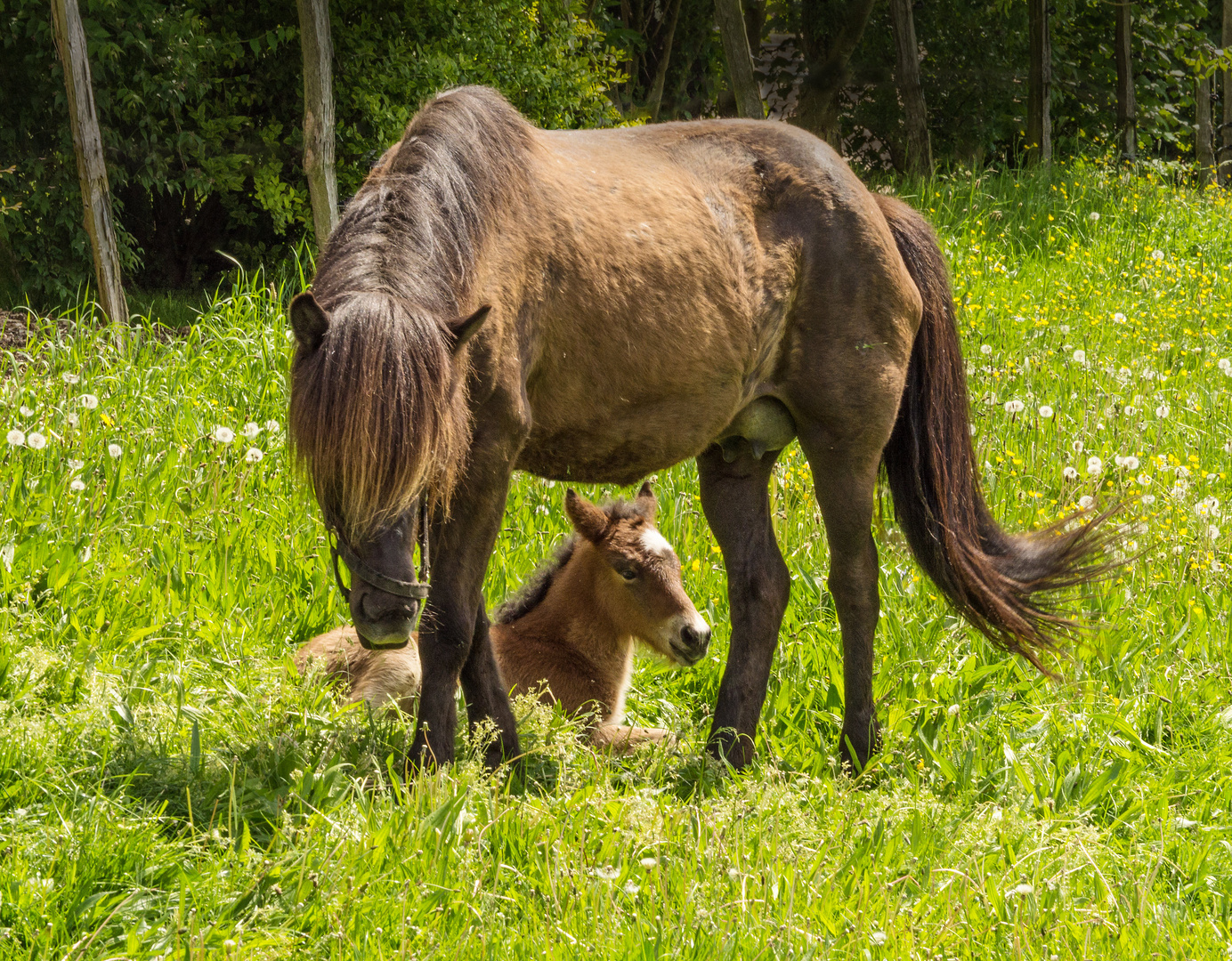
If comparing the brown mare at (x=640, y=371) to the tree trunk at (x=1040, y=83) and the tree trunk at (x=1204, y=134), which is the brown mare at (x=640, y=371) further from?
the tree trunk at (x=1204, y=134)

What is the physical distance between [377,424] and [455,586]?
71cm

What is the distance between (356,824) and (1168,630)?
13.0 ft

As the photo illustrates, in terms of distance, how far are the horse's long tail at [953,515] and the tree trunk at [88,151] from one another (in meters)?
5.33

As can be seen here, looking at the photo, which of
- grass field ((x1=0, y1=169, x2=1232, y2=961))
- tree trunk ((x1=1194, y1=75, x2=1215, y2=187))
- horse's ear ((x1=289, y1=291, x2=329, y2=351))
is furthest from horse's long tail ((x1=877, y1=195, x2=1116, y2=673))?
tree trunk ((x1=1194, y1=75, x2=1215, y2=187))

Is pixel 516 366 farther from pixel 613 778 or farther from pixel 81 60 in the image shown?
pixel 81 60

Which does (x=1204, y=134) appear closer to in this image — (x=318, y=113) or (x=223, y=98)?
(x=223, y=98)

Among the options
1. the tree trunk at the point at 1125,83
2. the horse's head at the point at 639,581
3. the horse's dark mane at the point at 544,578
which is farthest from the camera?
the tree trunk at the point at 1125,83

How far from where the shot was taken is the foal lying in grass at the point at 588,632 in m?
4.50

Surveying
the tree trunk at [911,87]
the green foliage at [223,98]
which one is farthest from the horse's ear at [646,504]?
the tree trunk at [911,87]

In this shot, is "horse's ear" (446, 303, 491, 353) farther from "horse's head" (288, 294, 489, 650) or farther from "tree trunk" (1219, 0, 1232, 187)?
"tree trunk" (1219, 0, 1232, 187)

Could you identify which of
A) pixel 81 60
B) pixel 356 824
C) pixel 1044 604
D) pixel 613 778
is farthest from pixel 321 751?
pixel 81 60

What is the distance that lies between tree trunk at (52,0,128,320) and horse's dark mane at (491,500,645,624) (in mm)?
4246

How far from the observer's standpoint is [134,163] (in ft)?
35.4

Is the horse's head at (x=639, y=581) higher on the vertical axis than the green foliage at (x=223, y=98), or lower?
lower
